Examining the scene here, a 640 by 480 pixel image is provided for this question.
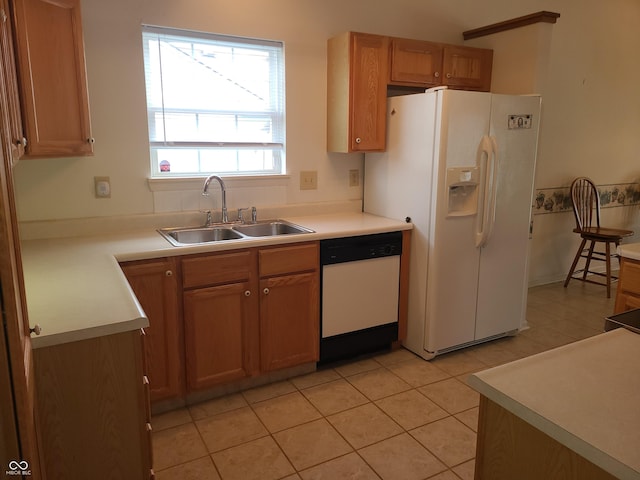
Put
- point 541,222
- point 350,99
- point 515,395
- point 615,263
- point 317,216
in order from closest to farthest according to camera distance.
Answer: point 515,395, point 350,99, point 317,216, point 541,222, point 615,263

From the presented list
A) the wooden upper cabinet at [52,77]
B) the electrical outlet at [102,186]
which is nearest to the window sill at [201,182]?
the electrical outlet at [102,186]

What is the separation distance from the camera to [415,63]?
126 inches

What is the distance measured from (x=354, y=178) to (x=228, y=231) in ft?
3.53

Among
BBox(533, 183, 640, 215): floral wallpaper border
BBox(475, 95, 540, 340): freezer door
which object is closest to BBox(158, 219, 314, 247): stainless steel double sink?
BBox(475, 95, 540, 340): freezer door

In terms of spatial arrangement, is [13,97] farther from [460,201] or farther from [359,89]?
[460,201]

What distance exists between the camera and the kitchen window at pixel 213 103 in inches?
109

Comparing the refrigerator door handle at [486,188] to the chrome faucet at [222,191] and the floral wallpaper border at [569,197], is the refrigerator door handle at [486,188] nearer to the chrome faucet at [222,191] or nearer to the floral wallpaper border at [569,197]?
the floral wallpaper border at [569,197]

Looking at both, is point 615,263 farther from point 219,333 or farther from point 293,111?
point 219,333

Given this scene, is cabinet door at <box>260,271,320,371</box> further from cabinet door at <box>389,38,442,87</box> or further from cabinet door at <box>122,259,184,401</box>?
cabinet door at <box>389,38,442,87</box>

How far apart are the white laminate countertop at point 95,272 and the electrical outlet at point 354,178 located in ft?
Answer: 1.19

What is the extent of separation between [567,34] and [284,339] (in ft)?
12.3

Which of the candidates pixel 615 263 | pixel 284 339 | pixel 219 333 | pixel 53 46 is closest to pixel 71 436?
pixel 219 333

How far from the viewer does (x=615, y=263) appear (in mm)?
5246

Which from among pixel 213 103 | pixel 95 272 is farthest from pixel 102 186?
pixel 95 272
